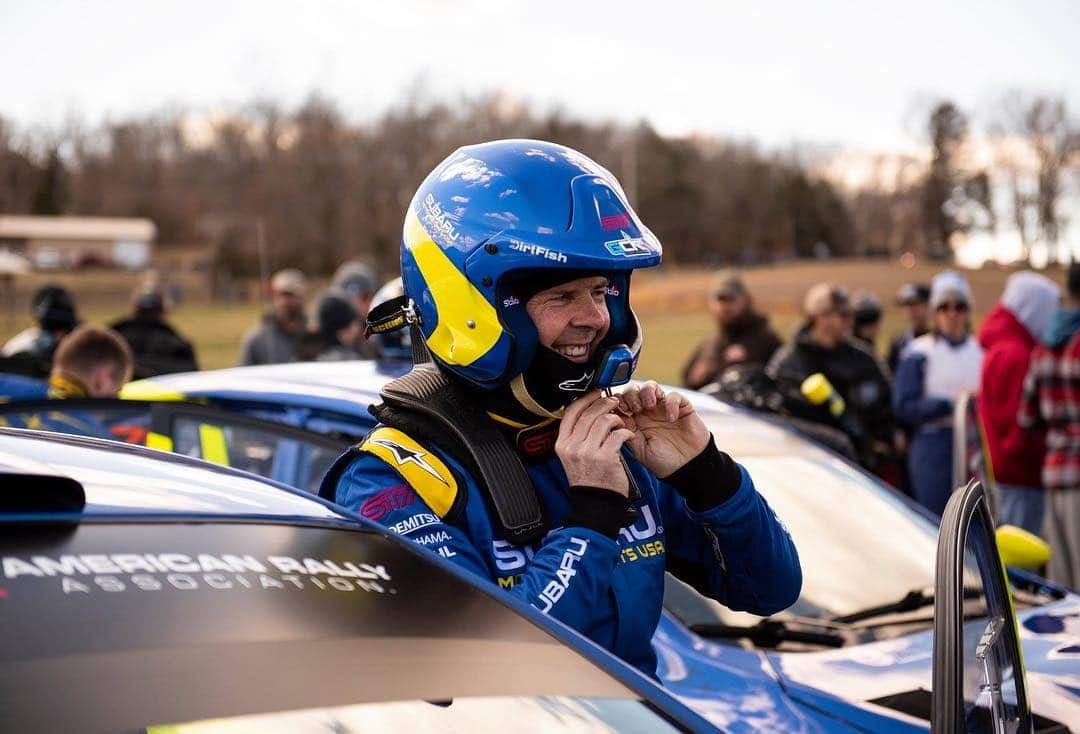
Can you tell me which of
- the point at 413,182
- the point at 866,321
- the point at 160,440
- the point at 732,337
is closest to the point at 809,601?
the point at 160,440

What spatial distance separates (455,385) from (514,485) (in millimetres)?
320

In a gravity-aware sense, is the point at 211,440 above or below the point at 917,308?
below

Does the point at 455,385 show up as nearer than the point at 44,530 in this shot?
A: No

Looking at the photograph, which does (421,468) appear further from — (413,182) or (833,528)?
(413,182)

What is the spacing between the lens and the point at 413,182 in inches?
2872

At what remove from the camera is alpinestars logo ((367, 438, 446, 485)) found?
2117 millimetres

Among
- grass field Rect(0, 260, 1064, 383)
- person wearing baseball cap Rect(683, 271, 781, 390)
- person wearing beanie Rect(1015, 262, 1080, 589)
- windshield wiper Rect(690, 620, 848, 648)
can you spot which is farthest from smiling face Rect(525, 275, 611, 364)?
grass field Rect(0, 260, 1064, 383)

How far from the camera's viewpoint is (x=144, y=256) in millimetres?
85812

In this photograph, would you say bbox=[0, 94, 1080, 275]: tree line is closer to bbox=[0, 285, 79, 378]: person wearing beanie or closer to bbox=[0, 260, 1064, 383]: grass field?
bbox=[0, 260, 1064, 383]: grass field

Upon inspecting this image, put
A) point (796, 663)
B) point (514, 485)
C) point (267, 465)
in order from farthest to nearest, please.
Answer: point (267, 465) → point (796, 663) → point (514, 485)

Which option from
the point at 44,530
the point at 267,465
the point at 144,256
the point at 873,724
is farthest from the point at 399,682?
the point at 144,256

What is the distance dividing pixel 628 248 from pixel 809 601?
1740 mm

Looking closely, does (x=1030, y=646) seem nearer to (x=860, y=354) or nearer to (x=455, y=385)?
(x=455, y=385)

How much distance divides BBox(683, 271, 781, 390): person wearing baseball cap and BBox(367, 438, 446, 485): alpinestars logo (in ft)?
20.0
